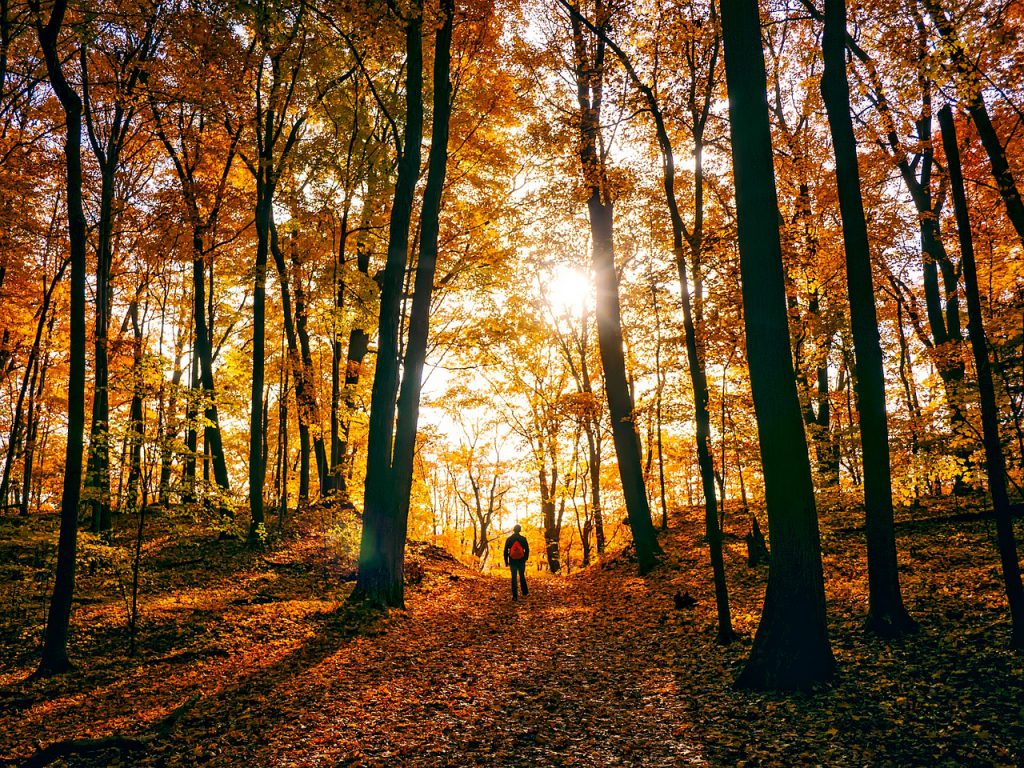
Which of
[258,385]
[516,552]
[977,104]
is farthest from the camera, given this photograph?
[258,385]

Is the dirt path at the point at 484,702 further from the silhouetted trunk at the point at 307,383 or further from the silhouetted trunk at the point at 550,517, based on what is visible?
the silhouetted trunk at the point at 550,517

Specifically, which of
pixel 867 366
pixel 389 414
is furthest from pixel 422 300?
pixel 867 366

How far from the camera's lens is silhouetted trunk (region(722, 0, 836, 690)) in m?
5.45

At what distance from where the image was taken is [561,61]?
12508 mm

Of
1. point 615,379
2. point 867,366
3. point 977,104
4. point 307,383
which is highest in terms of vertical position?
point 977,104

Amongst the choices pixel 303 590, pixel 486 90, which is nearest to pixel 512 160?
pixel 486 90

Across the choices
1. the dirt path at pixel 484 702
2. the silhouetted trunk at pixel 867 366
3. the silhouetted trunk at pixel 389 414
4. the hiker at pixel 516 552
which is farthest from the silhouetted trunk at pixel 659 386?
the silhouetted trunk at pixel 867 366

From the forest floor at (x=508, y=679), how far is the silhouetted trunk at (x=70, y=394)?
0.46 m

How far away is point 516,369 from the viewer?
2231cm

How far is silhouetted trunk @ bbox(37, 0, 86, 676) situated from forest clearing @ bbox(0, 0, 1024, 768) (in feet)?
0.14

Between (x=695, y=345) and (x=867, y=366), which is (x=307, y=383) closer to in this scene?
(x=695, y=345)

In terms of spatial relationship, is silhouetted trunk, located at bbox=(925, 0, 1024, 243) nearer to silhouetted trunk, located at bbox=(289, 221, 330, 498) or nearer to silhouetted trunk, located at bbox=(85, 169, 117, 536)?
silhouetted trunk, located at bbox=(85, 169, 117, 536)

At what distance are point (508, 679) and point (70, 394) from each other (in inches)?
262

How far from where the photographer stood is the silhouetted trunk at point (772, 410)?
545 cm
